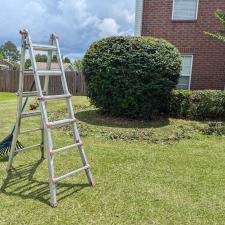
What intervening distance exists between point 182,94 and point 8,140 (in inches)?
238

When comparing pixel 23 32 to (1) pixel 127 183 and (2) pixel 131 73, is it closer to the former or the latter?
(1) pixel 127 183

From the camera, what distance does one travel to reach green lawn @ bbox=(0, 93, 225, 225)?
3.59 m

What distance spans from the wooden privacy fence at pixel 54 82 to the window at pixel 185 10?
31.6 feet

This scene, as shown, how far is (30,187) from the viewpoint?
4.33 m

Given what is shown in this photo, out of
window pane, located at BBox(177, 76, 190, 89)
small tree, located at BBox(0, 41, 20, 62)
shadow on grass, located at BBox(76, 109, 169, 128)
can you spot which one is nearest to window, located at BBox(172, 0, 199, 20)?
window pane, located at BBox(177, 76, 190, 89)

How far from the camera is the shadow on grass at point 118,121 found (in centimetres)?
857

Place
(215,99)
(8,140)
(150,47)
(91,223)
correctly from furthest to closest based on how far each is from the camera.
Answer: (215,99) < (150,47) < (8,140) < (91,223)

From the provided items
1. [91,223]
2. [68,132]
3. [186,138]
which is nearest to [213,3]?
[186,138]

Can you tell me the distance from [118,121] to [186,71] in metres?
5.29

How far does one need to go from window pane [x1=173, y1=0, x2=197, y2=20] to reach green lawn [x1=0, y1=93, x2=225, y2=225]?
6.67 meters

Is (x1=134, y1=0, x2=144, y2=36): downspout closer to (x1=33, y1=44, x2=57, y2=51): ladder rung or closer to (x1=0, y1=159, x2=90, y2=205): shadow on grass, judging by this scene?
(x1=33, y1=44, x2=57, y2=51): ladder rung

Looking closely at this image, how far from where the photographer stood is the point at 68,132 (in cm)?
766

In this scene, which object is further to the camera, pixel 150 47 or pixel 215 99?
pixel 215 99

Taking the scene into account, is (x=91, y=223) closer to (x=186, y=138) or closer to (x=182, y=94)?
(x=186, y=138)
